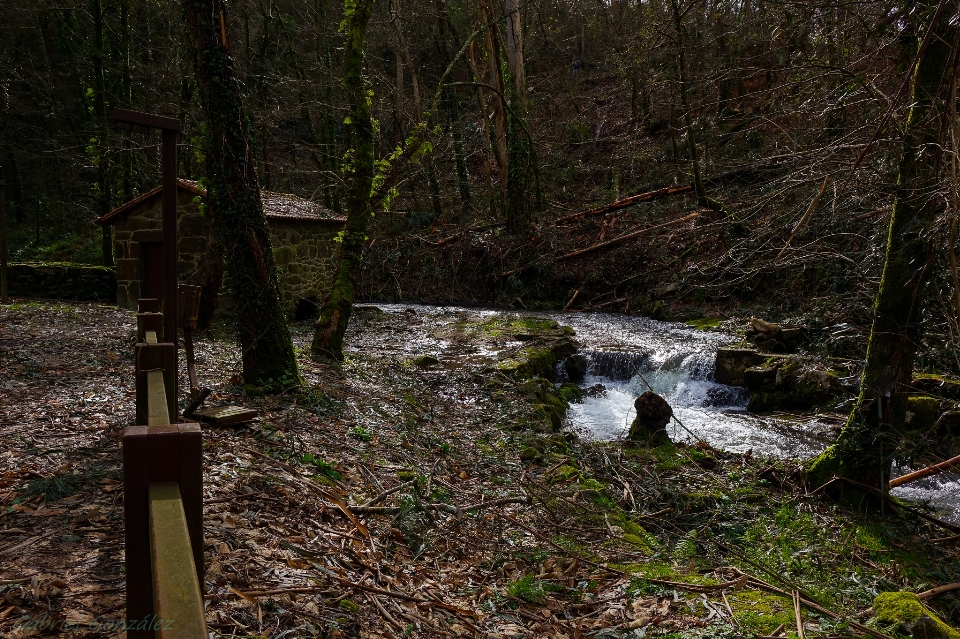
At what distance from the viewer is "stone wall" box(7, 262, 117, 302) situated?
16609mm

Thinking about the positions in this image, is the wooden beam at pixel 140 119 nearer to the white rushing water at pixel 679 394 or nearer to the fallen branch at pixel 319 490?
the fallen branch at pixel 319 490

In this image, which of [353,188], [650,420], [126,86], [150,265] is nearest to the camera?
[650,420]

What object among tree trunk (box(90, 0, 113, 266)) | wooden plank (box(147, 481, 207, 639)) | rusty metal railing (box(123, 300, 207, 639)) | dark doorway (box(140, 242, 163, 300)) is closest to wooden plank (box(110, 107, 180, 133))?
rusty metal railing (box(123, 300, 207, 639))

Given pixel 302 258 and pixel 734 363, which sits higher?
pixel 302 258

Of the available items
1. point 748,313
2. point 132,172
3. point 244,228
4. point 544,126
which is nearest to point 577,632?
point 244,228

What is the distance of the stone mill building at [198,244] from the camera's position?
14.2m

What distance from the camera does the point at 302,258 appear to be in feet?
53.2

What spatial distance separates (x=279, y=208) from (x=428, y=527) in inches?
496

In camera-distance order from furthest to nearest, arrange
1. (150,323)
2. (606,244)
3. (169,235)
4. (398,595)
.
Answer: (606,244)
(169,235)
(150,323)
(398,595)

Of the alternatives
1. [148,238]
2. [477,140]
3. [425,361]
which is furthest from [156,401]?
[477,140]

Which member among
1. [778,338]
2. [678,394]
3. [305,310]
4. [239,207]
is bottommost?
[678,394]

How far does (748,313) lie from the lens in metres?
15.0

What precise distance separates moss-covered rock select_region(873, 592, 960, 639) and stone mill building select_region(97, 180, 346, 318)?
12777 mm

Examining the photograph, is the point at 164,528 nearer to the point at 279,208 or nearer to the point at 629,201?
the point at 279,208
